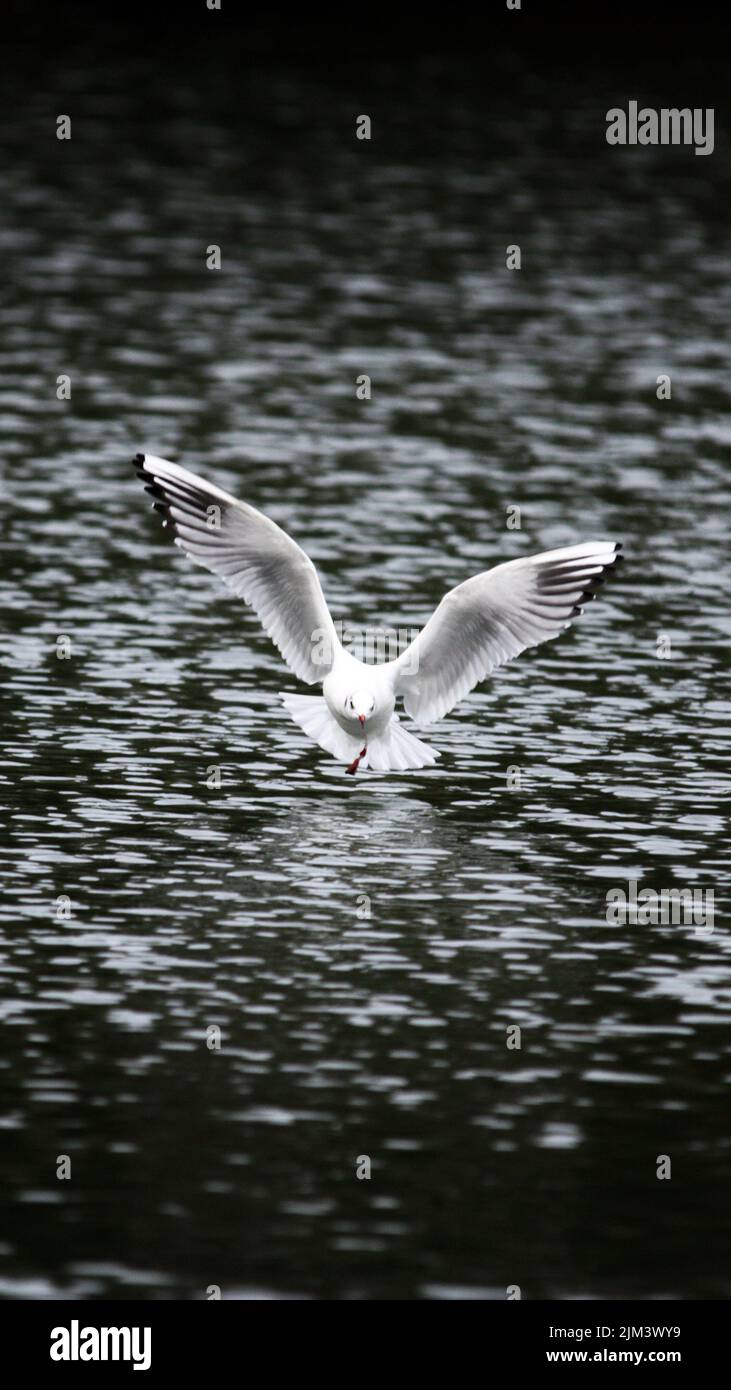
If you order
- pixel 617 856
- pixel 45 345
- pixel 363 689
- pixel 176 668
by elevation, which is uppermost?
pixel 45 345

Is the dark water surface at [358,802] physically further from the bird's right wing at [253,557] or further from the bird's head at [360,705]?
the bird's right wing at [253,557]

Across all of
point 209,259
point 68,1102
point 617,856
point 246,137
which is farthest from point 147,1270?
Result: point 246,137

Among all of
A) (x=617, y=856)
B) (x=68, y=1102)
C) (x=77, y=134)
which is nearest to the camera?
(x=68, y=1102)

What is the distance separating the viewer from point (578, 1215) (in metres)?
14.8

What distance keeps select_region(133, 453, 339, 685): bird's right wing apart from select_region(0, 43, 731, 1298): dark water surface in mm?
1400

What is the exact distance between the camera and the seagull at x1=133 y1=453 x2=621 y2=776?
21.9 metres

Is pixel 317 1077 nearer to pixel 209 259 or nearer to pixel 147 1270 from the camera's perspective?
pixel 147 1270

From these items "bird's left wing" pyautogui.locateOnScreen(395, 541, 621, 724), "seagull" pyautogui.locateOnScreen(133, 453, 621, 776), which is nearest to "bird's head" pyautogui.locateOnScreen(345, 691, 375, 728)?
"seagull" pyautogui.locateOnScreen(133, 453, 621, 776)

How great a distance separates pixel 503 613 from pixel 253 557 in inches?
86.6

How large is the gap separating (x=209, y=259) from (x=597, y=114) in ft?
64.2

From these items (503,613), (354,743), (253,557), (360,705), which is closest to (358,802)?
(354,743)

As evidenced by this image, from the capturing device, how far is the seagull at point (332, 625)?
21.9 m

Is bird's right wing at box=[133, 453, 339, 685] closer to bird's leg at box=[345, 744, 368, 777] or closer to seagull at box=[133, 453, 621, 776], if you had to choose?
seagull at box=[133, 453, 621, 776]

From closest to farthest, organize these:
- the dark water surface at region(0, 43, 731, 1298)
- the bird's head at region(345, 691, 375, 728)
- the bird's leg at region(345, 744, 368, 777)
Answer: the dark water surface at region(0, 43, 731, 1298) → the bird's head at region(345, 691, 375, 728) → the bird's leg at region(345, 744, 368, 777)
